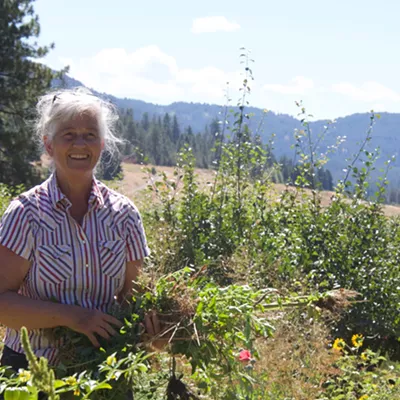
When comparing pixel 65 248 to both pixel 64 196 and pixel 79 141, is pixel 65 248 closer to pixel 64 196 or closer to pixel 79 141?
pixel 64 196

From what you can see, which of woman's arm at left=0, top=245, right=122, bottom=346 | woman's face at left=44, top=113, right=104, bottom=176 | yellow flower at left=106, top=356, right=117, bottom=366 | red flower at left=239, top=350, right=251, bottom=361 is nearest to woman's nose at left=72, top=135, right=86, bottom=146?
woman's face at left=44, top=113, right=104, bottom=176

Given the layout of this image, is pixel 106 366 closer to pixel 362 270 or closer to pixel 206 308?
pixel 206 308

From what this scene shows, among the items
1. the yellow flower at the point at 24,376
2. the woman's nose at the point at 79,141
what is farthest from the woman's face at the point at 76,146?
the yellow flower at the point at 24,376

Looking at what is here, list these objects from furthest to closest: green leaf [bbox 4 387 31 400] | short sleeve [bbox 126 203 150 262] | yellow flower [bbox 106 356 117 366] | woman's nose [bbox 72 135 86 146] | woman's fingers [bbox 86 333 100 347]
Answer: short sleeve [bbox 126 203 150 262] → woman's nose [bbox 72 135 86 146] → woman's fingers [bbox 86 333 100 347] → yellow flower [bbox 106 356 117 366] → green leaf [bbox 4 387 31 400]

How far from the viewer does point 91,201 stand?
2.14 metres

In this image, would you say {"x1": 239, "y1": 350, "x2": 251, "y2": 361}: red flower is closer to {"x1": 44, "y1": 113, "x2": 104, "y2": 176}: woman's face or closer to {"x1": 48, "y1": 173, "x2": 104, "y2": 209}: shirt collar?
{"x1": 48, "y1": 173, "x2": 104, "y2": 209}: shirt collar

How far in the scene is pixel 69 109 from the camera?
2.10 meters

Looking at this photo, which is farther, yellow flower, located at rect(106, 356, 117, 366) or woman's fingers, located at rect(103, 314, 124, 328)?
woman's fingers, located at rect(103, 314, 124, 328)

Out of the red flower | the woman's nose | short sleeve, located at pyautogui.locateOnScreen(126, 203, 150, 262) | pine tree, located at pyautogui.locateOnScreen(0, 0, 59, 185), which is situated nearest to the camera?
the woman's nose

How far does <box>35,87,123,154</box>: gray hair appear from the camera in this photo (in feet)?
6.91

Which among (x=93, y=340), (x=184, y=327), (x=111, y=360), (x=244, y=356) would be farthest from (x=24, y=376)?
(x=244, y=356)

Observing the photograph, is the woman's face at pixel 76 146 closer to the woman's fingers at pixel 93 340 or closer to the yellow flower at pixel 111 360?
the woman's fingers at pixel 93 340

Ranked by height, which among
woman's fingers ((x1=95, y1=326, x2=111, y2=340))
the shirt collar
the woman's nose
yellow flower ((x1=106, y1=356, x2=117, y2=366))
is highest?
the woman's nose

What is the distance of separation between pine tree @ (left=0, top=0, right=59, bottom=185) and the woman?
1828 centimetres
